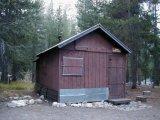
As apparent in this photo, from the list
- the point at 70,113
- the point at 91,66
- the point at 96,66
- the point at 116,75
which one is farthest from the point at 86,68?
the point at 70,113

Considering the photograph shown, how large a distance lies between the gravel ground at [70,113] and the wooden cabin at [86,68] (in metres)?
2.14

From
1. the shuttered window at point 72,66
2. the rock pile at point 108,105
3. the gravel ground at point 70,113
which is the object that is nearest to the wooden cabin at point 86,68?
the shuttered window at point 72,66

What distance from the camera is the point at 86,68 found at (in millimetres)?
18281

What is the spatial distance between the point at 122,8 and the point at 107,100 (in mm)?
10579

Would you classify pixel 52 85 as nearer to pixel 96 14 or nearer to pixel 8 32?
pixel 8 32

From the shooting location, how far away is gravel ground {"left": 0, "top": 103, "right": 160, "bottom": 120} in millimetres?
13000

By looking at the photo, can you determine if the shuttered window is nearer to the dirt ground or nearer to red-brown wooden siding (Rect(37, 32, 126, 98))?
red-brown wooden siding (Rect(37, 32, 126, 98))

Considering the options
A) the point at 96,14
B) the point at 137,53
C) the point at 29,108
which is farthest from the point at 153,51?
the point at 29,108

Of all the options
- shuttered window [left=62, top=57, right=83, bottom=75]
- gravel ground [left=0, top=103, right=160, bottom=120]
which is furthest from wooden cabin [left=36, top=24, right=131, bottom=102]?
gravel ground [left=0, top=103, right=160, bottom=120]

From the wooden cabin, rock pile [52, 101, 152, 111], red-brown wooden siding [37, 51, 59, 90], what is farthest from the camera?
red-brown wooden siding [37, 51, 59, 90]

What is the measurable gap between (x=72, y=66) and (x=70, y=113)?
13.5ft

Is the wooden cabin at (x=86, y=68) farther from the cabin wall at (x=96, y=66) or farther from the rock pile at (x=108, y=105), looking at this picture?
the rock pile at (x=108, y=105)

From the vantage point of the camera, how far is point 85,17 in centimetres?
2927

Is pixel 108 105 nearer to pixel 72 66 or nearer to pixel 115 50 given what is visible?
pixel 72 66
